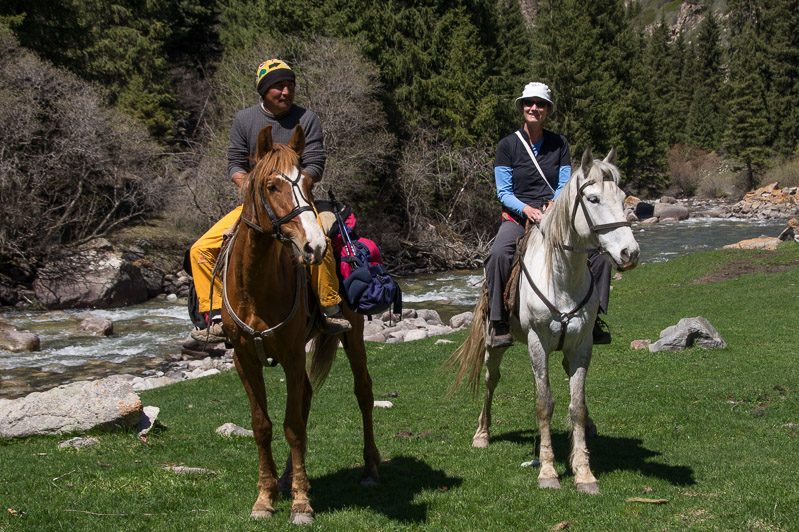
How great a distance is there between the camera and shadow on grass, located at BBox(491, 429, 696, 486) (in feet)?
21.9

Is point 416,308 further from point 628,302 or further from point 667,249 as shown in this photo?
point 667,249

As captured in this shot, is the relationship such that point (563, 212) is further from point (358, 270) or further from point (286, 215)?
point (286, 215)

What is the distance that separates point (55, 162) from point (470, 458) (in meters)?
24.3

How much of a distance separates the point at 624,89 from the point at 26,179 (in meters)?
56.0

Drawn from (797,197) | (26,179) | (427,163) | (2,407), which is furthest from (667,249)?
(2,407)

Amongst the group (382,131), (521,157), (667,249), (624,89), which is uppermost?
(624,89)

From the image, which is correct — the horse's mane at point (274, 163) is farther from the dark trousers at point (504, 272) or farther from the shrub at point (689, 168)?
the shrub at point (689, 168)

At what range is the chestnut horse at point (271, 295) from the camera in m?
5.01

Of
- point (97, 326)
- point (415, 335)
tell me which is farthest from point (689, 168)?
point (97, 326)

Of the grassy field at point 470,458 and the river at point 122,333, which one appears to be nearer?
the grassy field at point 470,458

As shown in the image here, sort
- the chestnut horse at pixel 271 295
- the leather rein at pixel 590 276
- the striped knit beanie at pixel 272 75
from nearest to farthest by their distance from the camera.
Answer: the chestnut horse at pixel 271 295
the leather rein at pixel 590 276
the striped knit beanie at pixel 272 75

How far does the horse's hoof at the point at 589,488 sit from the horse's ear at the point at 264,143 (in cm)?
410

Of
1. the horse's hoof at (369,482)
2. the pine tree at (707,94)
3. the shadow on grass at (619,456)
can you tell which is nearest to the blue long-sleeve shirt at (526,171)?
the shadow on grass at (619,456)

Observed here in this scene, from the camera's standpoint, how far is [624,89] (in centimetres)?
6606
